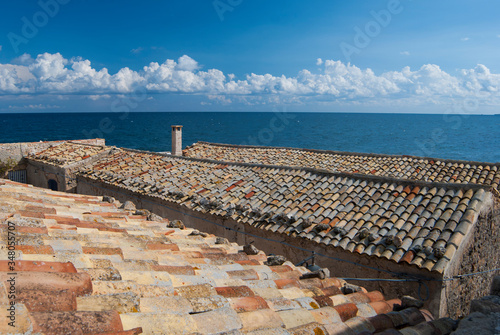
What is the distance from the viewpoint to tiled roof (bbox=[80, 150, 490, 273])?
7645 millimetres

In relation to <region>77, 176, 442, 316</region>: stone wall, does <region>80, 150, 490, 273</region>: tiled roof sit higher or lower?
higher

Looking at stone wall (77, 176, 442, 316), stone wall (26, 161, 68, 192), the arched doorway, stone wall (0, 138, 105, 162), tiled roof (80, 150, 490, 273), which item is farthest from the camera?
stone wall (0, 138, 105, 162)

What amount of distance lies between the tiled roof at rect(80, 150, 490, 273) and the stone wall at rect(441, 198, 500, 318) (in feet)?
1.94

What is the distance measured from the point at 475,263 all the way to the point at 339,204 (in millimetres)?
3476

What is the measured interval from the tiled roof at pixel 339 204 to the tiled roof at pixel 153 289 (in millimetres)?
3030

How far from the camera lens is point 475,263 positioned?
8.51m

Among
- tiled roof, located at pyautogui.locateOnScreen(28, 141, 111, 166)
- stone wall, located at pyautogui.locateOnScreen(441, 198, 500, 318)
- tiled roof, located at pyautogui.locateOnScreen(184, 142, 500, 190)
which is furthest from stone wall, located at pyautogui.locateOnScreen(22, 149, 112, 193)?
stone wall, located at pyautogui.locateOnScreen(441, 198, 500, 318)

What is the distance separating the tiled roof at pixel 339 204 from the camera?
7.64 meters

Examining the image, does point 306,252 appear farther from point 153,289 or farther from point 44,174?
point 44,174

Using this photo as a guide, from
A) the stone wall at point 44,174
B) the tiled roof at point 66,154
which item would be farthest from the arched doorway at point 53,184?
the tiled roof at point 66,154

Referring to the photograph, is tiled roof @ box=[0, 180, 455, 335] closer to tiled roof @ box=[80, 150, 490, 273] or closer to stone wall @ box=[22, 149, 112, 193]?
tiled roof @ box=[80, 150, 490, 273]

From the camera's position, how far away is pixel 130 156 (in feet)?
61.5

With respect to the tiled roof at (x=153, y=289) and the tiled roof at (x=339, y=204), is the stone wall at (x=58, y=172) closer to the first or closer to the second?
the tiled roof at (x=339, y=204)

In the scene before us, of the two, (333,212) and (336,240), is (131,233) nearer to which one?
(336,240)
